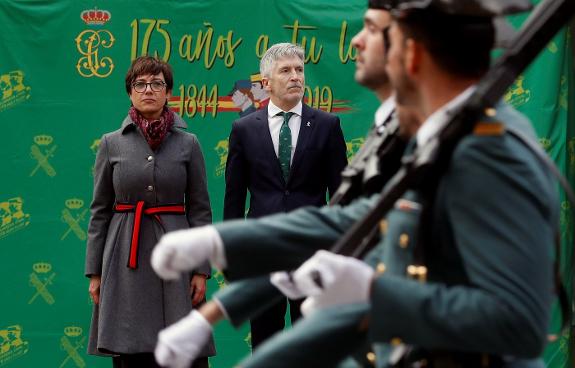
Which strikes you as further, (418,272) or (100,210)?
(100,210)

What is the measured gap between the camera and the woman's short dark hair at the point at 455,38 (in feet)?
6.81

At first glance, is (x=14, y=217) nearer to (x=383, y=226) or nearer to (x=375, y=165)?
(x=375, y=165)

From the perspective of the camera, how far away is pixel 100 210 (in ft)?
17.8

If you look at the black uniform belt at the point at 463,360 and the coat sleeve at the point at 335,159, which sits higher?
the black uniform belt at the point at 463,360

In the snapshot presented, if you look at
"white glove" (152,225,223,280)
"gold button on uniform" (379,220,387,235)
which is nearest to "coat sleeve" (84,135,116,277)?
"white glove" (152,225,223,280)

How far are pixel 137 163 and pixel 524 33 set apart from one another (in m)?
3.44

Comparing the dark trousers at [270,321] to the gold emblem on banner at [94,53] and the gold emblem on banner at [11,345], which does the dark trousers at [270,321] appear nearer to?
the gold emblem on banner at [11,345]

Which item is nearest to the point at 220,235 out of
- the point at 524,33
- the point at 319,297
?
the point at 319,297

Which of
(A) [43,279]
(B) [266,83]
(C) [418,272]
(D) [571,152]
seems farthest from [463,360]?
(A) [43,279]

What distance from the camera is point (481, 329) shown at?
1.92 metres

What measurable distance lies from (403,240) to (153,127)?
340 centimetres

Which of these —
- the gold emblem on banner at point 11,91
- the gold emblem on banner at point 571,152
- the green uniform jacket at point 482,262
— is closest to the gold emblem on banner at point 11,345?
the gold emblem on banner at point 11,91

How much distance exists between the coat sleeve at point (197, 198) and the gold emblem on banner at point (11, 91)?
5.14ft

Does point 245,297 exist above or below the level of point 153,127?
above
